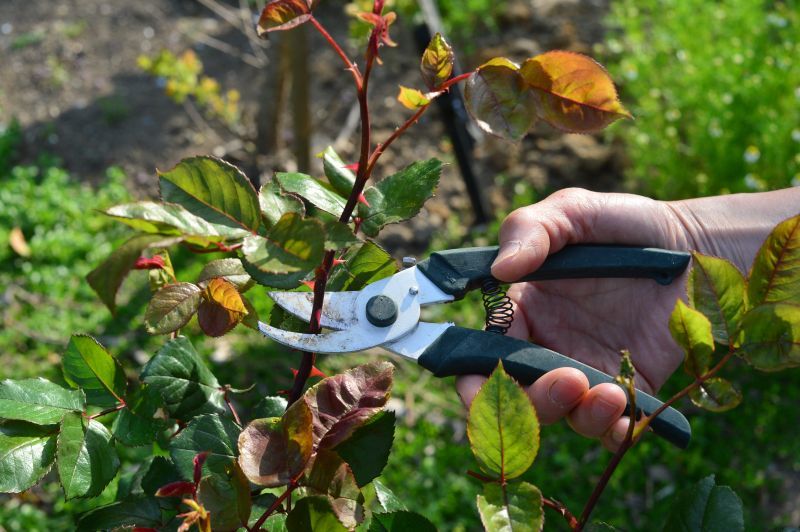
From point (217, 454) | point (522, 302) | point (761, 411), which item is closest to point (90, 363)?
point (217, 454)

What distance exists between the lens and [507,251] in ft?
4.77

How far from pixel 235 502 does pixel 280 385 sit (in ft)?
7.36

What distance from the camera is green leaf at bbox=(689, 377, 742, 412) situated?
90 centimetres

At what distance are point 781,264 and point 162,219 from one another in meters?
0.68

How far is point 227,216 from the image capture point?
3.07 feet

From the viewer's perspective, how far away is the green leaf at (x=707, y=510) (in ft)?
3.26

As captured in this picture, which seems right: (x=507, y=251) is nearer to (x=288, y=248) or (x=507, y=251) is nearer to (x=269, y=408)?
(x=269, y=408)

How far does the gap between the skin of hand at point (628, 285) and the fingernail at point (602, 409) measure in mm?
426

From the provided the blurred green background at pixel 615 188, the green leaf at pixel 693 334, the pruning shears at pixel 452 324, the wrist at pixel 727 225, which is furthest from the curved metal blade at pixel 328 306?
the blurred green background at pixel 615 188

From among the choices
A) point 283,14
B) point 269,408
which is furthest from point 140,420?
point 283,14

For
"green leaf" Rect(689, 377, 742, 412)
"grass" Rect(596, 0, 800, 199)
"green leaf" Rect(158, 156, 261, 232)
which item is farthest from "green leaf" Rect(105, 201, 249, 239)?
"grass" Rect(596, 0, 800, 199)

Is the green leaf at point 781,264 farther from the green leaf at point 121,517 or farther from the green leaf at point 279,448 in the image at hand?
the green leaf at point 121,517

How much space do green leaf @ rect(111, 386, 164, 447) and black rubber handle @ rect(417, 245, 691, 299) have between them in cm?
57

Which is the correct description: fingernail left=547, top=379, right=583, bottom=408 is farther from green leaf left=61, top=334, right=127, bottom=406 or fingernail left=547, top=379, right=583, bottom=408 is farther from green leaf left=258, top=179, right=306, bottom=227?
green leaf left=61, top=334, right=127, bottom=406
